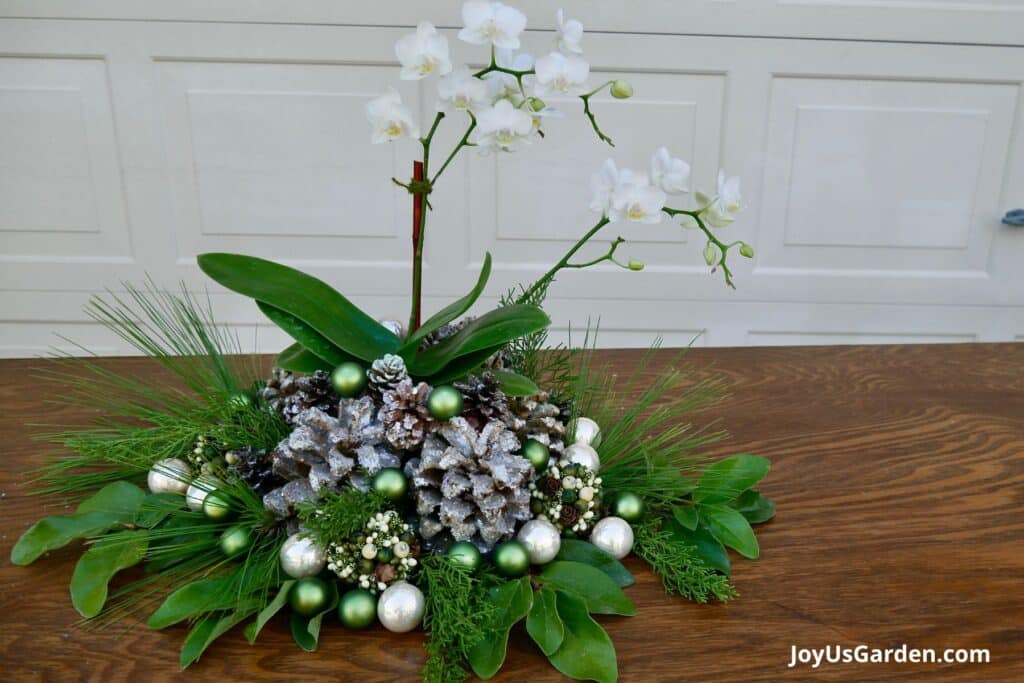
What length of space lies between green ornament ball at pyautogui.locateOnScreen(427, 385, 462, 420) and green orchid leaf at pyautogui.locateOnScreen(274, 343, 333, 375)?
3.8 inches

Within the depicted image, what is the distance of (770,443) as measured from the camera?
68 cm

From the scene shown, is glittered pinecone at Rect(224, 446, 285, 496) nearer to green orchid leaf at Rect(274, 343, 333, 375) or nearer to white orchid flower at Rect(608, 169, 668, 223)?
green orchid leaf at Rect(274, 343, 333, 375)

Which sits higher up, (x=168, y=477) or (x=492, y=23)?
(x=492, y=23)

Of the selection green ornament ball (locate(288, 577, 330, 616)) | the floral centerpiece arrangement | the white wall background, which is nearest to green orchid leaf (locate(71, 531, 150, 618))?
the floral centerpiece arrangement

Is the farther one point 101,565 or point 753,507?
point 753,507

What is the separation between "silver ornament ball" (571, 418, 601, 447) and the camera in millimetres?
575

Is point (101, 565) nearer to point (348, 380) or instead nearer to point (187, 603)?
point (187, 603)

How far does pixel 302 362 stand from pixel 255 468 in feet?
0.26

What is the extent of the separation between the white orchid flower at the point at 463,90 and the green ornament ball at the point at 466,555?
263 millimetres

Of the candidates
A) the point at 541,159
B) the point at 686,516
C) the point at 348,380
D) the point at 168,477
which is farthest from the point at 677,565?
the point at 541,159

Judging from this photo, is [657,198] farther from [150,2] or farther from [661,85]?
[150,2]

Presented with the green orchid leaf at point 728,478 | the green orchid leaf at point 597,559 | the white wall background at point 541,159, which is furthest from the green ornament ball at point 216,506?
the white wall background at point 541,159

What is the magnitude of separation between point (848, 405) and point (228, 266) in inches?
23.9

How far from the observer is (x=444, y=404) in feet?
1.55
